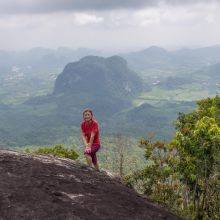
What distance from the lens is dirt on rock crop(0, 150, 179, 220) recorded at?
1561 cm

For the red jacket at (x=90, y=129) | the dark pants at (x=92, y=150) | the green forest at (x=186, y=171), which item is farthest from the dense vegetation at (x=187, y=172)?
the red jacket at (x=90, y=129)

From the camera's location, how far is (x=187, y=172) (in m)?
25.4

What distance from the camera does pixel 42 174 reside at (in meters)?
18.5

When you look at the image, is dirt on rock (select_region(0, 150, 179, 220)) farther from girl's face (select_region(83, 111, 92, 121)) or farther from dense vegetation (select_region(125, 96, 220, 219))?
dense vegetation (select_region(125, 96, 220, 219))

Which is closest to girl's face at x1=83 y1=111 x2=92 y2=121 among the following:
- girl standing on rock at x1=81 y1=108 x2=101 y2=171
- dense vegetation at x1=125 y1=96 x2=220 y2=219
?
girl standing on rock at x1=81 y1=108 x2=101 y2=171

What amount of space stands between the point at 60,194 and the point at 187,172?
10.3 metres

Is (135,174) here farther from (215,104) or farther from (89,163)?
(215,104)

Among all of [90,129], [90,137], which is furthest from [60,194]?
[90,129]

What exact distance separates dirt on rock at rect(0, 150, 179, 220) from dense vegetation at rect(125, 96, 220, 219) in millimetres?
3438

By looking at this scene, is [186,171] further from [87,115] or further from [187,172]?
[87,115]

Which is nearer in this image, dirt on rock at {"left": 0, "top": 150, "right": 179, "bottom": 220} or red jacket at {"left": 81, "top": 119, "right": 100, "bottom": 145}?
dirt on rock at {"left": 0, "top": 150, "right": 179, "bottom": 220}

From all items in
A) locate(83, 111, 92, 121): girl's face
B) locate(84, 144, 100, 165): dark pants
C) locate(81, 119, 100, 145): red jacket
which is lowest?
locate(84, 144, 100, 165): dark pants

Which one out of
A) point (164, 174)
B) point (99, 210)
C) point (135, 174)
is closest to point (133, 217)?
point (99, 210)

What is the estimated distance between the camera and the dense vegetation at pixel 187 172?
73.6ft
